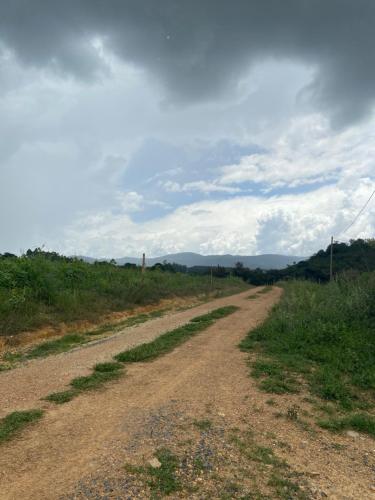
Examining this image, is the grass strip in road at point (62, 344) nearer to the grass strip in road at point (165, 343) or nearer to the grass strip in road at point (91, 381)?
the grass strip in road at point (165, 343)

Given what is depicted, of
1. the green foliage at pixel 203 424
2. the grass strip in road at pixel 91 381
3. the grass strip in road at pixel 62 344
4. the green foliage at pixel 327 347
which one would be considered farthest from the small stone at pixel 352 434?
the grass strip in road at pixel 62 344

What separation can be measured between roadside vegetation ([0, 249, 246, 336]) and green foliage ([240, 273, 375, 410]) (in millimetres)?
6444

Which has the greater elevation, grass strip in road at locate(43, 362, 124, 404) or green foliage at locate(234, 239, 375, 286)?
green foliage at locate(234, 239, 375, 286)

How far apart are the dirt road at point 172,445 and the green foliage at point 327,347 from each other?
949mm

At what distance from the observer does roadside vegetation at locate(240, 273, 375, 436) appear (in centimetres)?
501

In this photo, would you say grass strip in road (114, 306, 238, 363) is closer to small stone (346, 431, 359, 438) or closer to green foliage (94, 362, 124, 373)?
green foliage (94, 362, 124, 373)

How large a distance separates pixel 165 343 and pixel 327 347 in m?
3.77

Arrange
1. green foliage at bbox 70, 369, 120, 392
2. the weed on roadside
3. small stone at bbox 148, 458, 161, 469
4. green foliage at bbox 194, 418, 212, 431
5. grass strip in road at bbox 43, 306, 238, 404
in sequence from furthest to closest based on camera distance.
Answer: the weed on roadside
green foliage at bbox 70, 369, 120, 392
grass strip in road at bbox 43, 306, 238, 404
green foliage at bbox 194, 418, 212, 431
small stone at bbox 148, 458, 161, 469

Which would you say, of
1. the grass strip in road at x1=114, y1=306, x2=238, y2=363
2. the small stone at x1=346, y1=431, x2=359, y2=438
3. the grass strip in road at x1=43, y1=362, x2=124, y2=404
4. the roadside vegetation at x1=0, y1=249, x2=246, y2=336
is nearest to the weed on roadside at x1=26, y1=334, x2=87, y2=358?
the roadside vegetation at x1=0, y1=249, x2=246, y2=336

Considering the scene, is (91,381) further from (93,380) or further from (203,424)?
(203,424)

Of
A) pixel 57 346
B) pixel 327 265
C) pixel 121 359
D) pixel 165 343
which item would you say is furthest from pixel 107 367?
pixel 327 265

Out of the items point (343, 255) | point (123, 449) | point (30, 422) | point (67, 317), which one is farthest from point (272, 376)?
point (343, 255)

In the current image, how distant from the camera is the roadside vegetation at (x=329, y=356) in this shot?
16.4 ft

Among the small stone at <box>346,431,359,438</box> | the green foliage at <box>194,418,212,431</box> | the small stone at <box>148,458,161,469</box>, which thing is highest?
the small stone at <box>148,458,161,469</box>
